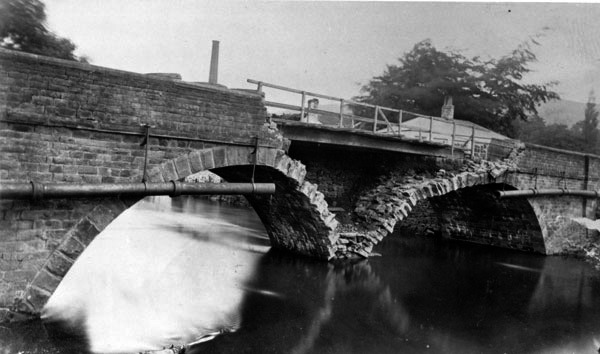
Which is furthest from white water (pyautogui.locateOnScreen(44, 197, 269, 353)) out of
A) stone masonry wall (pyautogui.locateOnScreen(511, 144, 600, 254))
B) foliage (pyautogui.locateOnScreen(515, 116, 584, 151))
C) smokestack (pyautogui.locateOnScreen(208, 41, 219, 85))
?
foliage (pyautogui.locateOnScreen(515, 116, 584, 151))

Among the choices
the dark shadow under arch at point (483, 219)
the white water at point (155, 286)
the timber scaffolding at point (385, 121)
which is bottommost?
the white water at point (155, 286)

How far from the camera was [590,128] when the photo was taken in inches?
1298

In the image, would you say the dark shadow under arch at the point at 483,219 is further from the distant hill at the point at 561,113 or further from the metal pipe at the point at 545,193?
the distant hill at the point at 561,113

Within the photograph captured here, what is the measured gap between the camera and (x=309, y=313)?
28.0ft

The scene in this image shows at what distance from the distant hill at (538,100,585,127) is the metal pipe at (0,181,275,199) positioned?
33.5 metres

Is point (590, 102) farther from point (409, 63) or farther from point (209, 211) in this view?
point (209, 211)

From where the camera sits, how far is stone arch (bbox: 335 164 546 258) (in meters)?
13.3

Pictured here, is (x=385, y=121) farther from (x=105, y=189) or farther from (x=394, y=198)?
(x=105, y=189)

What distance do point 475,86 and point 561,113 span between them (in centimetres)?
1211

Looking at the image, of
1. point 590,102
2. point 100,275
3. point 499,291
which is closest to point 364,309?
point 499,291

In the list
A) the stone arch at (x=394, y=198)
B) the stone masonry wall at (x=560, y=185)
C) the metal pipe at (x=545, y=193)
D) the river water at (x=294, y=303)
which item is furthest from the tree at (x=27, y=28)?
the stone masonry wall at (x=560, y=185)

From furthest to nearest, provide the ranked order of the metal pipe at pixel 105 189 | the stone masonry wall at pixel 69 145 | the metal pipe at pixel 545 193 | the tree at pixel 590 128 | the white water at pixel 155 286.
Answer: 1. the tree at pixel 590 128
2. the metal pipe at pixel 545 193
3. the white water at pixel 155 286
4. the stone masonry wall at pixel 69 145
5. the metal pipe at pixel 105 189

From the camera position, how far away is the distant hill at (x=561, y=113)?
1387 inches

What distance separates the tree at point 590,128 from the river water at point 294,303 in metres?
19.0
